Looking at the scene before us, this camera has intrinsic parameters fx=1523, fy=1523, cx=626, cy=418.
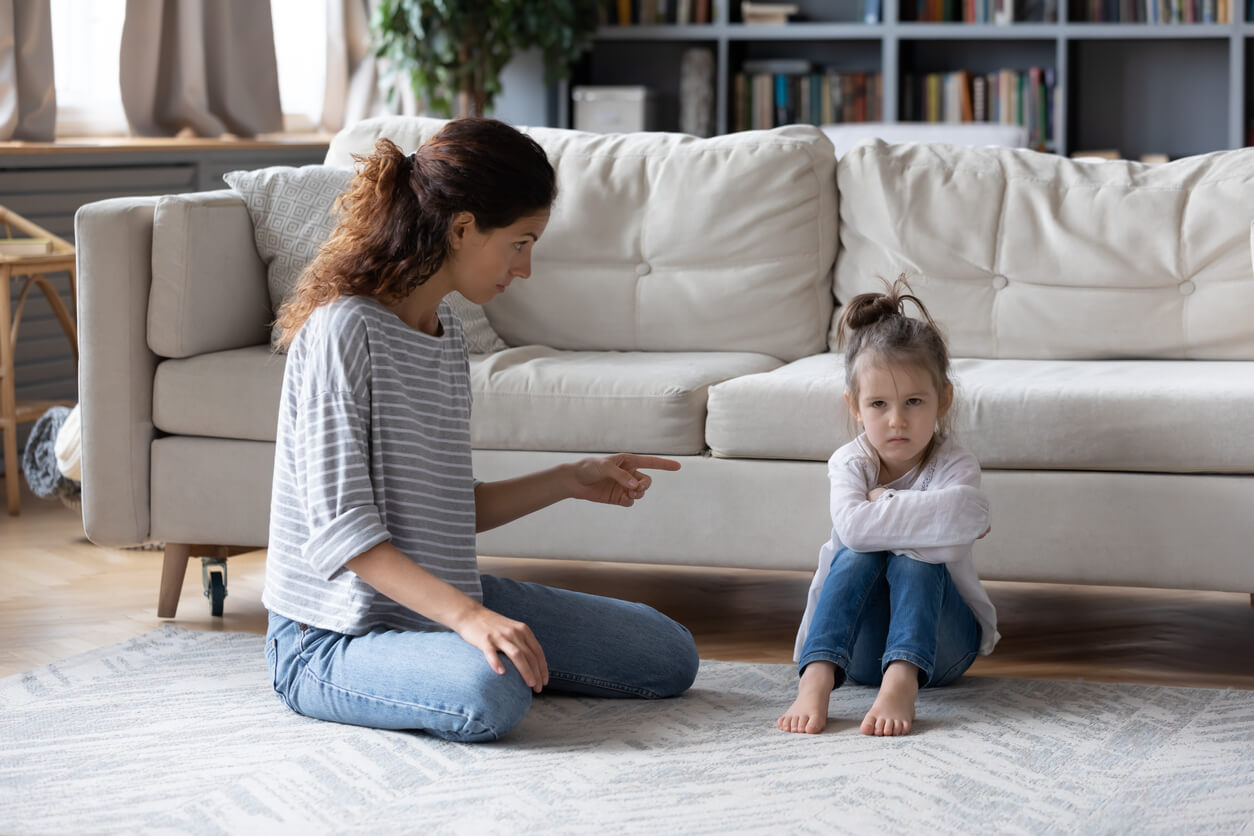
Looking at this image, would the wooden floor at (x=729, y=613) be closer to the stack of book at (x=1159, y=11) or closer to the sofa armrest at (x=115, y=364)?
the sofa armrest at (x=115, y=364)

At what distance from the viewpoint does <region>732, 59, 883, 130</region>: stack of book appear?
543 centimetres

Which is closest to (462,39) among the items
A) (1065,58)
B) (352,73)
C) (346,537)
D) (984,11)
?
A: (352,73)

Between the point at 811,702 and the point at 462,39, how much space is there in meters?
3.54

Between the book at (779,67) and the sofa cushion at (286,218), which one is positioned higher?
the book at (779,67)

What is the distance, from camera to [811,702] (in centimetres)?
191

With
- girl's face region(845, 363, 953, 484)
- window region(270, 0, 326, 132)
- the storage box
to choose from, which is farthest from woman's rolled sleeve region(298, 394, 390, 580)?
the storage box

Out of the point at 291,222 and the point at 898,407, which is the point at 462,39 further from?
the point at 898,407

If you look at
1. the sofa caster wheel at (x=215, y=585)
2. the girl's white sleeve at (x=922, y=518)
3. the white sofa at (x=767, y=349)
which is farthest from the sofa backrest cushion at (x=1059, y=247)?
the sofa caster wheel at (x=215, y=585)

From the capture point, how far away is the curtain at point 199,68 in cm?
431

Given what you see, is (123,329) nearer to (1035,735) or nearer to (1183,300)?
(1035,735)

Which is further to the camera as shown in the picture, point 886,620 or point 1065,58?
point 1065,58

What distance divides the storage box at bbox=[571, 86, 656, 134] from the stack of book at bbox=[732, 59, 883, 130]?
0.37 metres

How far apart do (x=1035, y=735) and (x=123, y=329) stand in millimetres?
1549

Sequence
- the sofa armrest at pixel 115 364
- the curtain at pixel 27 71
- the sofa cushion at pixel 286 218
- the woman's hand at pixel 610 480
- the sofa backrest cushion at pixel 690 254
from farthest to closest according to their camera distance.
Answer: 1. the curtain at pixel 27 71
2. the sofa backrest cushion at pixel 690 254
3. the sofa cushion at pixel 286 218
4. the sofa armrest at pixel 115 364
5. the woman's hand at pixel 610 480
